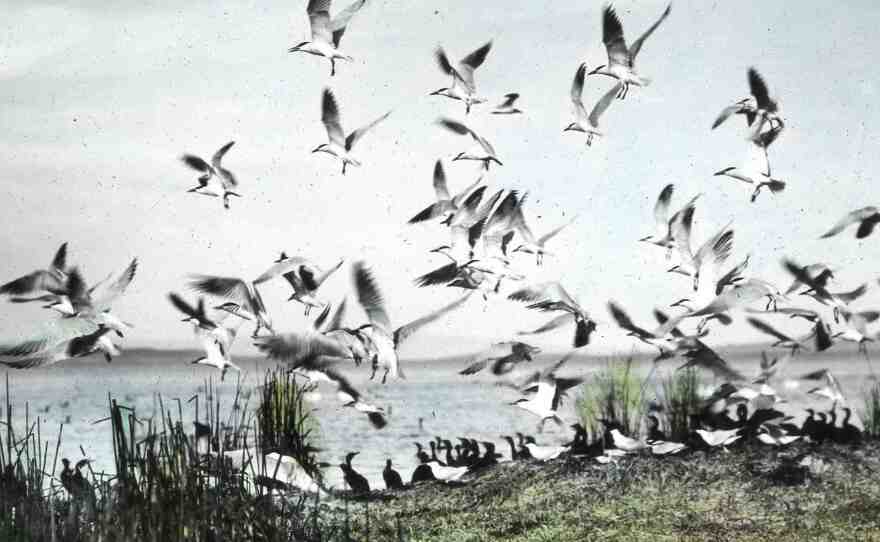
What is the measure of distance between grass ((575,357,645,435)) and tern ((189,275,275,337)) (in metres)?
3.05

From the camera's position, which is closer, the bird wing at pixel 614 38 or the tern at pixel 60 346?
the tern at pixel 60 346

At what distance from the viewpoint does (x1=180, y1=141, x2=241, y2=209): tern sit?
995 centimetres

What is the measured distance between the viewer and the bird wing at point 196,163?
10038 millimetres

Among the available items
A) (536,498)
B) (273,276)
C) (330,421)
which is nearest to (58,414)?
(330,421)

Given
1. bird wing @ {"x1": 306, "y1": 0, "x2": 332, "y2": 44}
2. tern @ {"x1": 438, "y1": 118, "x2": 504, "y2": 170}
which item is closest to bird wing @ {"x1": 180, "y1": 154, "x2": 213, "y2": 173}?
bird wing @ {"x1": 306, "y1": 0, "x2": 332, "y2": 44}

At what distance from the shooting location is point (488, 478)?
28.7 ft

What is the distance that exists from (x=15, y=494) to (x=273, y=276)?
3448 mm

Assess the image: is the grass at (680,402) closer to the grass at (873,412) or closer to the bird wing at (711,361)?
the bird wing at (711,361)

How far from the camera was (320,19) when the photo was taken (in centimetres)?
941

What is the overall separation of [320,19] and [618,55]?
251 cm

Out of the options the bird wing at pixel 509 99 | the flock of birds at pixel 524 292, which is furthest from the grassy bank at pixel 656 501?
the bird wing at pixel 509 99

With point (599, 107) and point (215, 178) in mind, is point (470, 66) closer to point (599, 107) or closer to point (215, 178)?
point (599, 107)

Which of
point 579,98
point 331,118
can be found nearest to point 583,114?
point 579,98

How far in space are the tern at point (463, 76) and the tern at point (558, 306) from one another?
2.00 meters
